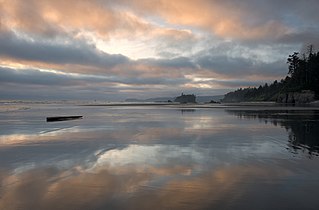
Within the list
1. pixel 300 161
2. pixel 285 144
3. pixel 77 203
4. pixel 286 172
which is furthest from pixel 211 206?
pixel 285 144

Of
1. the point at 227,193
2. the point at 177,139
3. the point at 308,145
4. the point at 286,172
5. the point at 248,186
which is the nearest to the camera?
the point at 227,193

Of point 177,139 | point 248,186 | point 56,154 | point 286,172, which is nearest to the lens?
point 248,186

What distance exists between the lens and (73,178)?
31.4 feet

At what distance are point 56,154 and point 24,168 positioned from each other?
2.76 m

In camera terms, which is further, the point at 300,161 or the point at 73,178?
the point at 300,161

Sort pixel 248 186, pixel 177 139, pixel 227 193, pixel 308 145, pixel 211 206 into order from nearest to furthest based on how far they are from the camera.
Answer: pixel 211 206 → pixel 227 193 → pixel 248 186 → pixel 308 145 → pixel 177 139

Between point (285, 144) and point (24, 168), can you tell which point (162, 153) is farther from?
point (285, 144)

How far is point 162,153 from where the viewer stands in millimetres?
13930

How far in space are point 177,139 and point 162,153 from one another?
15.8 ft

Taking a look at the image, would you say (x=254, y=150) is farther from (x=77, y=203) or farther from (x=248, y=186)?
(x=77, y=203)

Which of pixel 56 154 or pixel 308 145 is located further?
pixel 308 145

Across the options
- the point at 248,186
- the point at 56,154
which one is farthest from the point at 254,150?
the point at 56,154

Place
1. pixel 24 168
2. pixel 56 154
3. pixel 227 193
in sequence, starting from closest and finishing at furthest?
pixel 227 193 < pixel 24 168 < pixel 56 154

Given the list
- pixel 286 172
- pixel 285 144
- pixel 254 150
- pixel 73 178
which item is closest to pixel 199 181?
pixel 286 172
